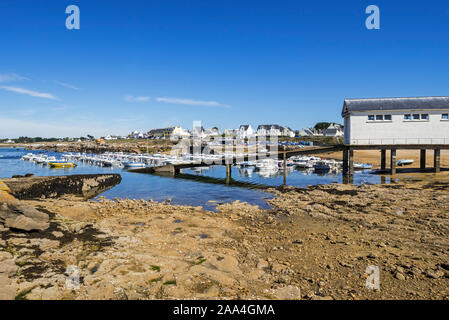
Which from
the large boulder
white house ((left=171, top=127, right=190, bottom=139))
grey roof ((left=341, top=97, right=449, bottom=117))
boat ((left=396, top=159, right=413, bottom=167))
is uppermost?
white house ((left=171, top=127, right=190, bottom=139))

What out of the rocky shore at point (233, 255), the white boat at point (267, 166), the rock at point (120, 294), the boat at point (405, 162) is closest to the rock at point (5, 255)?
the rocky shore at point (233, 255)

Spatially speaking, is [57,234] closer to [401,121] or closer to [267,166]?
[401,121]

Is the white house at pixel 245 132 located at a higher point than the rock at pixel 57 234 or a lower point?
higher

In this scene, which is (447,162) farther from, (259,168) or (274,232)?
(274,232)

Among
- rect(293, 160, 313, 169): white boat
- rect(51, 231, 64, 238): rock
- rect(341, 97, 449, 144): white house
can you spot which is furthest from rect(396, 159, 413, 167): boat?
rect(51, 231, 64, 238): rock

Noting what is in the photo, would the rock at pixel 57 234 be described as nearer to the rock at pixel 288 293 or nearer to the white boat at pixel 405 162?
the rock at pixel 288 293

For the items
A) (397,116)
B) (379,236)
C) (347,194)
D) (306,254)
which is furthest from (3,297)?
(397,116)

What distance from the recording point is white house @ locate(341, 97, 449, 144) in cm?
3130

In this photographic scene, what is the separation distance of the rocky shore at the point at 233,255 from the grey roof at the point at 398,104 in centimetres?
1775

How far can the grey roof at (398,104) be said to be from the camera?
31.4 m

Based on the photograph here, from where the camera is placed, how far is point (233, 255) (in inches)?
410

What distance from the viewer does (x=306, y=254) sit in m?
10.6

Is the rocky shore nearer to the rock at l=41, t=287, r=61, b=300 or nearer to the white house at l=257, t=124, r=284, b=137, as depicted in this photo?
the rock at l=41, t=287, r=61, b=300

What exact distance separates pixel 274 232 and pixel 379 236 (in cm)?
503
